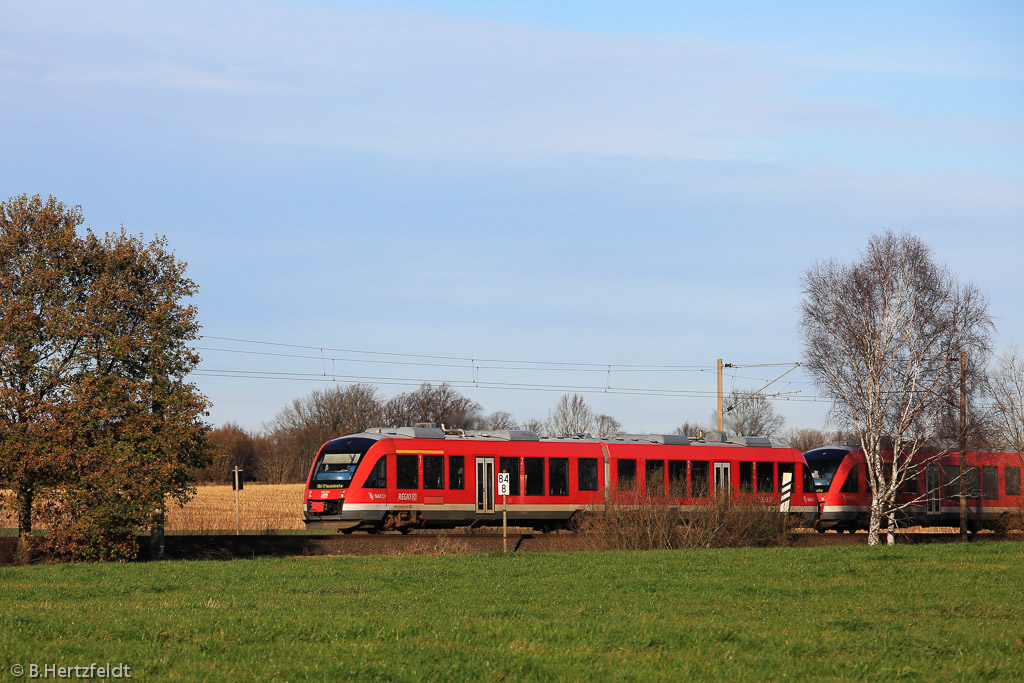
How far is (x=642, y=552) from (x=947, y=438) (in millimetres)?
17705

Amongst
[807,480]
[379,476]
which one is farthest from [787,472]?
[379,476]

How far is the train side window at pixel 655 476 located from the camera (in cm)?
2761

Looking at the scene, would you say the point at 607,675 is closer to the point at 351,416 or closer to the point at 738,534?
the point at 738,534

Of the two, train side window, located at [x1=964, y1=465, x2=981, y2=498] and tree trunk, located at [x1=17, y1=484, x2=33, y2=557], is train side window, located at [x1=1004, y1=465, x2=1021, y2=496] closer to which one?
train side window, located at [x1=964, y1=465, x2=981, y2=498]

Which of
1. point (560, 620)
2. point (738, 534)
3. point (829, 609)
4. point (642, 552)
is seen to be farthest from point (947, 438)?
point (560, 620)

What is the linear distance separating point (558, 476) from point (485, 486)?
7.92ft

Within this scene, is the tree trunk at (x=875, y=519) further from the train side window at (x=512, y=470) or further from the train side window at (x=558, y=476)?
the train side window at (x=512, y=470)

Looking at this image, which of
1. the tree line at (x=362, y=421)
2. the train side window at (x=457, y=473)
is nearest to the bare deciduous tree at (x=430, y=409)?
the tree line at (x=362, y=421)

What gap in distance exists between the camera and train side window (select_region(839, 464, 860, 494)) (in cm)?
3706

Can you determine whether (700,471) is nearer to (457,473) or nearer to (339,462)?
(457,473)

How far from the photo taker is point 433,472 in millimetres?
29922

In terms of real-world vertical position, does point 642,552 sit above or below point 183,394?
below

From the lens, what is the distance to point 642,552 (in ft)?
73.7

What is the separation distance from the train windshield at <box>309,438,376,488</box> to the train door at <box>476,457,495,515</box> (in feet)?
11.0
